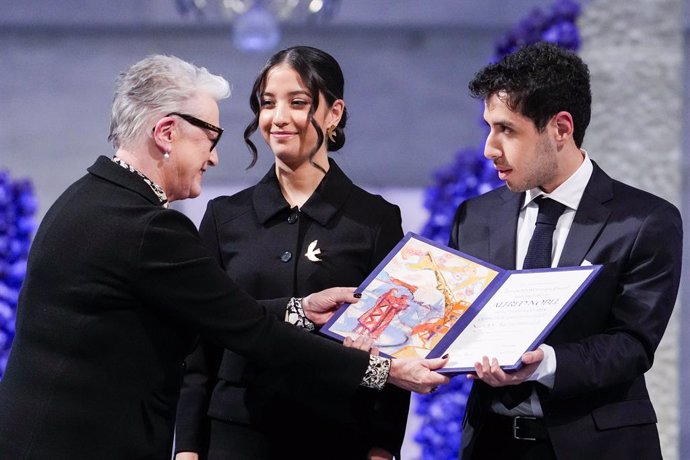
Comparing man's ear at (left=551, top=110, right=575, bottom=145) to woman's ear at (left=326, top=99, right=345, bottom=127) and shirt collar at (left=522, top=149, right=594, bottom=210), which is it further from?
woman's ear at (left=326, top=99, right=345, bottom=127)

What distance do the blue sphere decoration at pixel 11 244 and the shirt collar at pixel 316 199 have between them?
2.49 m

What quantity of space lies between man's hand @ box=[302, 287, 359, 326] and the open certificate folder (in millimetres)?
27

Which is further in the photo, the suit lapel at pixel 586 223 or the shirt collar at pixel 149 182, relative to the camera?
the suit lapel at pixel 586 223

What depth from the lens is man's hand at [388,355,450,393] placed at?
259 centimetres

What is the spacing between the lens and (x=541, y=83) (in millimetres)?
2707

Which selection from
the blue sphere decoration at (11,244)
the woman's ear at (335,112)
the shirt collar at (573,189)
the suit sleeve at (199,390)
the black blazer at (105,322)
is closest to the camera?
the black blazer at (105,322)

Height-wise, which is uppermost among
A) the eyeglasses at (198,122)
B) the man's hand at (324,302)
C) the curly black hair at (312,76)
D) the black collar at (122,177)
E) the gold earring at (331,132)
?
the curly black hair at (312,76)

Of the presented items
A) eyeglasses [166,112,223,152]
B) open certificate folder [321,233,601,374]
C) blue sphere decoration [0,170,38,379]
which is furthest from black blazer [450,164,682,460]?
blue sphere decoration [0,170,38,379]

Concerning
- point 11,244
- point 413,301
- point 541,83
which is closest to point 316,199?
point 413,301

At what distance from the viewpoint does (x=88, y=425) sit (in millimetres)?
2299

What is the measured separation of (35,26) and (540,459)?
5.42 metres

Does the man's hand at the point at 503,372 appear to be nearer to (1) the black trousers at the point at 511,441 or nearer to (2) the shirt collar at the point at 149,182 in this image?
(1) the black trousers at the point at 511,441

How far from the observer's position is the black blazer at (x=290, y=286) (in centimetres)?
275

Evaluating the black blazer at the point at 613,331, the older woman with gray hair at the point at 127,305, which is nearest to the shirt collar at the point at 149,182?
the older woman with gray hair at the point at 127,305
